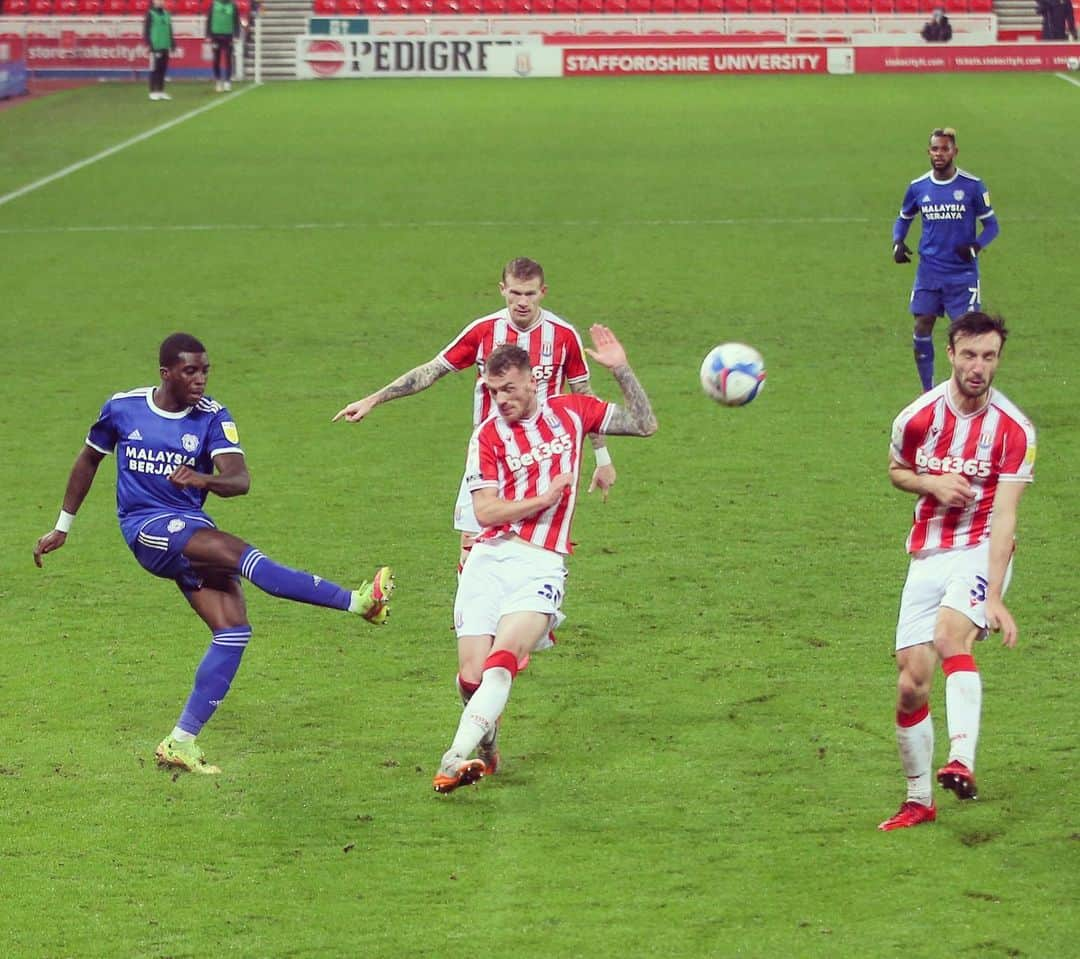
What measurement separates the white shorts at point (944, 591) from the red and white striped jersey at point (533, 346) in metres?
2.54

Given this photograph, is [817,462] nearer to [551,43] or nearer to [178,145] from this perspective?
[178,145]

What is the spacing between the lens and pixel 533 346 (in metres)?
9.41

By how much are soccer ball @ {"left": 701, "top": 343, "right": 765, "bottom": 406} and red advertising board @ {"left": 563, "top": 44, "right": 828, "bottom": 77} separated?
37.9m

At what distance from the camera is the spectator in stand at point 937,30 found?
4647 centimetres

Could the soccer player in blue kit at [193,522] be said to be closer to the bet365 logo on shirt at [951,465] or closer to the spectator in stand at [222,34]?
the bet365 logo on shirt at [951,465]

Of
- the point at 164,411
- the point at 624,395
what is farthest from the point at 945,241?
the point at 164,411

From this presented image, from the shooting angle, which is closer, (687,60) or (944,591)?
(944,591)

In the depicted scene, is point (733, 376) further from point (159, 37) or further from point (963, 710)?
point (159, 37)

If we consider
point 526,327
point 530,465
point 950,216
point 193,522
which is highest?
point 950,216

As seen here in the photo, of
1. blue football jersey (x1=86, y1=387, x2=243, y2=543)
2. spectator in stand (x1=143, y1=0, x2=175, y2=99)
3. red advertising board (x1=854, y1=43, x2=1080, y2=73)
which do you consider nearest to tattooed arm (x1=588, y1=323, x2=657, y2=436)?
blue football jersey (x1=86, y1=387, x2=243, y2=543)

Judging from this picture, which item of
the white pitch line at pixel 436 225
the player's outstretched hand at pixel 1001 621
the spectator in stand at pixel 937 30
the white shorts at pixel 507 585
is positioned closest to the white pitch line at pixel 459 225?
the white pitch line at pixel 436 225

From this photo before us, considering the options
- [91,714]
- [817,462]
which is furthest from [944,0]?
[91,714]

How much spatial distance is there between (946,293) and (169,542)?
29.7ft

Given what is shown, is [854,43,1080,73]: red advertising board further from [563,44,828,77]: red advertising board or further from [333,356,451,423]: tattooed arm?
[333,356,451,423]: tattooed arm
